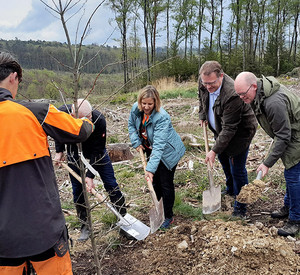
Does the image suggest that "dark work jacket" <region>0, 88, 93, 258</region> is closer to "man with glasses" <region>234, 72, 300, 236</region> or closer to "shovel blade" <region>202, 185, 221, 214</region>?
"man with glasses" <region>234, 72, 300, 236</region>

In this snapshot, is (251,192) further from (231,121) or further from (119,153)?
(119,153)

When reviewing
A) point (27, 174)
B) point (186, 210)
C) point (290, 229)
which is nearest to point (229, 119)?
point (290, 229)

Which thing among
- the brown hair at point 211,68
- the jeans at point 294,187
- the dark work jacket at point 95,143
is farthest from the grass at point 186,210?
the brown hair at point 211,68

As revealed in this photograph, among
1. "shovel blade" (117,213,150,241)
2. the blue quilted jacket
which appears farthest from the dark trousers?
"shovel blade" (117,213,150,241)

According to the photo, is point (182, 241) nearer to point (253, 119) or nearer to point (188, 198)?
point (188, 198)

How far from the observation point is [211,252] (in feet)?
9.23

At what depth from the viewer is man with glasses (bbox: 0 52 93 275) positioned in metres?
1.51

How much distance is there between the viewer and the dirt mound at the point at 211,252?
2.57 m

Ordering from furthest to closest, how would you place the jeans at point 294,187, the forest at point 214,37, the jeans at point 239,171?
the forest at point 214,37, the jeans at point 239,171, the jeans at point 294,187

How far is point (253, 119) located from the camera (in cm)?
336

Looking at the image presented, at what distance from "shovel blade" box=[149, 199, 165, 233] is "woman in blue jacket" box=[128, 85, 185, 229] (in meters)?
0.25

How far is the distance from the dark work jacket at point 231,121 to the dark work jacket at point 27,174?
6.74 feet

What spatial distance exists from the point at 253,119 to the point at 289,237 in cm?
147

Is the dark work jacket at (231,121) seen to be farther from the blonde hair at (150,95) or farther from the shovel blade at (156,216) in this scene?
the shovel blade at (156,216)
